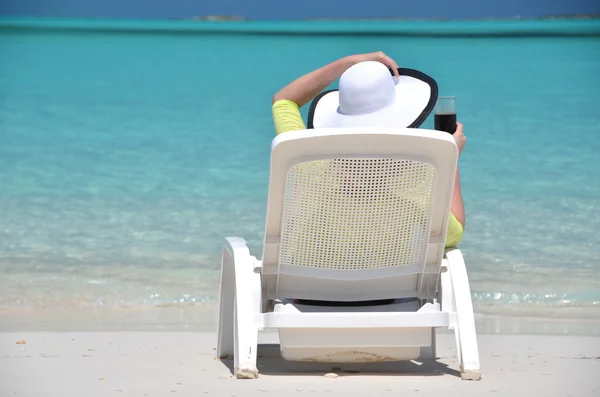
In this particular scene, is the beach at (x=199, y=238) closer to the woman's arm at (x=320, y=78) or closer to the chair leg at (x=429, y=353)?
the chair leg at (x=429, y=353)

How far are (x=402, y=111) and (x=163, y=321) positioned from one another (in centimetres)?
197

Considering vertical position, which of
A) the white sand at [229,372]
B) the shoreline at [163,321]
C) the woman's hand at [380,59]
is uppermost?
the woman's hand at [380,59]

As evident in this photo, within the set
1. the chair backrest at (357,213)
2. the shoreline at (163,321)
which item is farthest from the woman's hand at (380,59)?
the shoreline at (163,321)

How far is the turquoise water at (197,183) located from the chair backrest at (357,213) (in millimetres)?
2042

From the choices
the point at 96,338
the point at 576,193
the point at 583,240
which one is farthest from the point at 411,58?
the point at 96,338

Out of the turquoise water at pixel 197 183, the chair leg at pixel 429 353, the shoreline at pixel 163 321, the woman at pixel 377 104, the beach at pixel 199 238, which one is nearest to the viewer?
the woman at pixel 377 104

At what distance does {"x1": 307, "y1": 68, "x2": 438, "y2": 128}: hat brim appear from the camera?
10.5 feet

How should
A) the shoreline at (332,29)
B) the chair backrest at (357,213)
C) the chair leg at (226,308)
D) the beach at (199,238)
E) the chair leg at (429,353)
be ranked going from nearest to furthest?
the chair backrest at (357,213), the beach at (199,238), the chair leg at (226,308), the chair leg at (429,353), the shoreline at (332,29)

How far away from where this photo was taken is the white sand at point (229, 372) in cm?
300

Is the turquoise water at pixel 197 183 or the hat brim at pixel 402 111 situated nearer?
the hat brim at pixel 402 111

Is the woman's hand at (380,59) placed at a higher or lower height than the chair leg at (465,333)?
higher

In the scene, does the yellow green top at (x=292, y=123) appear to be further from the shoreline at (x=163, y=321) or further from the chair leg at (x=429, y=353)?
the shoreline at (x=163, y=321)

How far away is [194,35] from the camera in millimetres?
38250

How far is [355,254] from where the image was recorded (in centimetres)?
314
